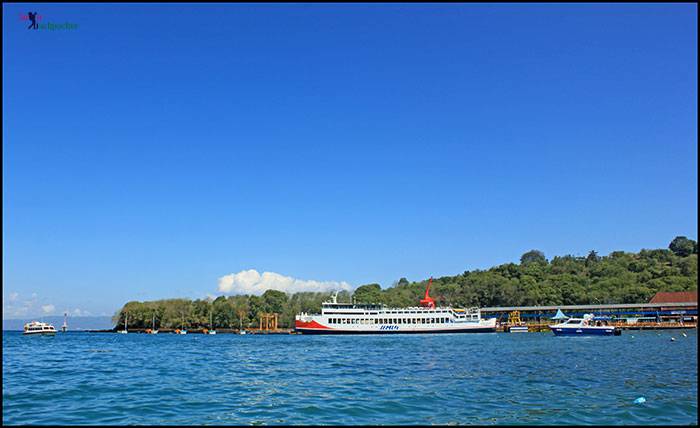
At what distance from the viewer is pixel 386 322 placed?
11425 cm

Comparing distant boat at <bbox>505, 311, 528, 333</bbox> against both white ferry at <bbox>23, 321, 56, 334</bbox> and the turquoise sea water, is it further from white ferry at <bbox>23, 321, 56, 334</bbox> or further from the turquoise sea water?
white ferry at <bbox>23, 321, 56, 334</bbox>

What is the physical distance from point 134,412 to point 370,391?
32.6ft

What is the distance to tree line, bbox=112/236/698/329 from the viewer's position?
146 meters

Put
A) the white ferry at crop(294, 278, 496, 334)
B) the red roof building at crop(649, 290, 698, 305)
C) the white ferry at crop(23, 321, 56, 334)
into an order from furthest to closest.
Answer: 1. the white ferry at crop(23, 321, 56, 334)
2. the red roof building at crop(649, 290, 698, 305)
3. the white ferry at crop(294, 278, 496, 334)

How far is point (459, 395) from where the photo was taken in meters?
22.6

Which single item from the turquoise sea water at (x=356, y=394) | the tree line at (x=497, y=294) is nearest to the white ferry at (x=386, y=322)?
the tree line at (x=497, y=294)

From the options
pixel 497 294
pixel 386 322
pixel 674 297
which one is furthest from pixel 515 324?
pixel 674 297

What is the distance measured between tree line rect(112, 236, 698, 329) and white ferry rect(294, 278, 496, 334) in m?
34.4

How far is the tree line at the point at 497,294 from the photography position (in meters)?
146

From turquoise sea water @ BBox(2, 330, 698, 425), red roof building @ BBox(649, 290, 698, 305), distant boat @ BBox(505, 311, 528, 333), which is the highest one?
red roof building @ BBox(649, 290, 698, 305)

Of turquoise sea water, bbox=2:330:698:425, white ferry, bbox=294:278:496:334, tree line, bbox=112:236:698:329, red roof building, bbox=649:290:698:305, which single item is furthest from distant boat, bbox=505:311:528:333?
turquoise sea water, bbox=2:330:698:425

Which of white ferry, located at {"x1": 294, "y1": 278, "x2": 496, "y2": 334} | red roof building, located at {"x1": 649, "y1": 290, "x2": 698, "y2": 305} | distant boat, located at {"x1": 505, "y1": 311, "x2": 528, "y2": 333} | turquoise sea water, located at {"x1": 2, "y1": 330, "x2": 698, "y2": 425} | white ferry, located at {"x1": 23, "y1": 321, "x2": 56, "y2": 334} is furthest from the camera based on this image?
white ferry, located at {"x1": 23, "y1": 321, "x2": 56, "y2": 334}

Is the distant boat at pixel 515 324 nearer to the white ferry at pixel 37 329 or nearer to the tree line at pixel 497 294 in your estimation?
the tree line at pixel 497 294

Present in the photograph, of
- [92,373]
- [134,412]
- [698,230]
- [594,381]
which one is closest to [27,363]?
[92,373]
